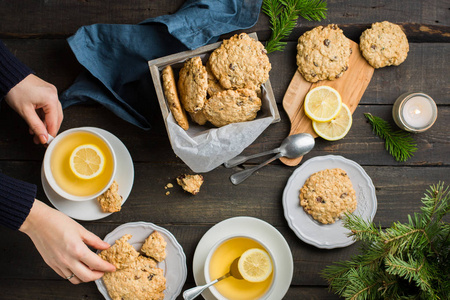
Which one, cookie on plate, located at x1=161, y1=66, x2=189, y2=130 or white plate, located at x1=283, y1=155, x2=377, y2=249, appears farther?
white plate, located at x1=283, y1=155, x2=377, y2=249

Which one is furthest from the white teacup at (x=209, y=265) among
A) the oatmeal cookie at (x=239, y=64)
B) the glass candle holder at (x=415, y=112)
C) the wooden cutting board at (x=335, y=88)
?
the glass candle holder at (x=415, y=112)

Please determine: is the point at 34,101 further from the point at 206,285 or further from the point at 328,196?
the point at 328,196

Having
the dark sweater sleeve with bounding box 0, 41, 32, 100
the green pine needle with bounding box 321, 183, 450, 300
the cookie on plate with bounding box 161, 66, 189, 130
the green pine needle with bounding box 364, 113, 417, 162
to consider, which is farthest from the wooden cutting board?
the dark sweater sleeve with bounding box 0, 41, 32, 100

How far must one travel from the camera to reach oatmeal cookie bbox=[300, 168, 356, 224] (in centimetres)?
169

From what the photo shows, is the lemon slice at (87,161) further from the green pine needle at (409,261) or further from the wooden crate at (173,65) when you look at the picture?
the green pine needle at (409,261)

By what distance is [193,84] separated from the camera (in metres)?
1.48

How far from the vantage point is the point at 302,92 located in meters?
1.75

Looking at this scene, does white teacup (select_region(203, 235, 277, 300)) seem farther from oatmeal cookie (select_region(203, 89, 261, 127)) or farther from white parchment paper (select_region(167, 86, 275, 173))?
oatmeal cookie (select_region(203, 89, 261, 127))

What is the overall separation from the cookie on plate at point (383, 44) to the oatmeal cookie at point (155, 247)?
49.1 inches

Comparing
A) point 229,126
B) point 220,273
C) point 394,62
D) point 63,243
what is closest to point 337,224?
point 220,273

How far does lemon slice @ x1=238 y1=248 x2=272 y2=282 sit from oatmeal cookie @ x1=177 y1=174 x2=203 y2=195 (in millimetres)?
370

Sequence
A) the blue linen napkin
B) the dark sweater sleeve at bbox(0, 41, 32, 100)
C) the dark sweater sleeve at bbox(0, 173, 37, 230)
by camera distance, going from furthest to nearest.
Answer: the blue linen napkin → the dark sweater sleeve at bbox(0, 41, 32, 100) → the dark sweater sleeve at bbox(0, 173, 37, 230)

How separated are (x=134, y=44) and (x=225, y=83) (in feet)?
1.50

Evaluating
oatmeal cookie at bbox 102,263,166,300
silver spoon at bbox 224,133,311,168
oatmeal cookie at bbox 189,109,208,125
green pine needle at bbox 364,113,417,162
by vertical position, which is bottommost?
oatmeal cookie at bbox 102,263,166,300
